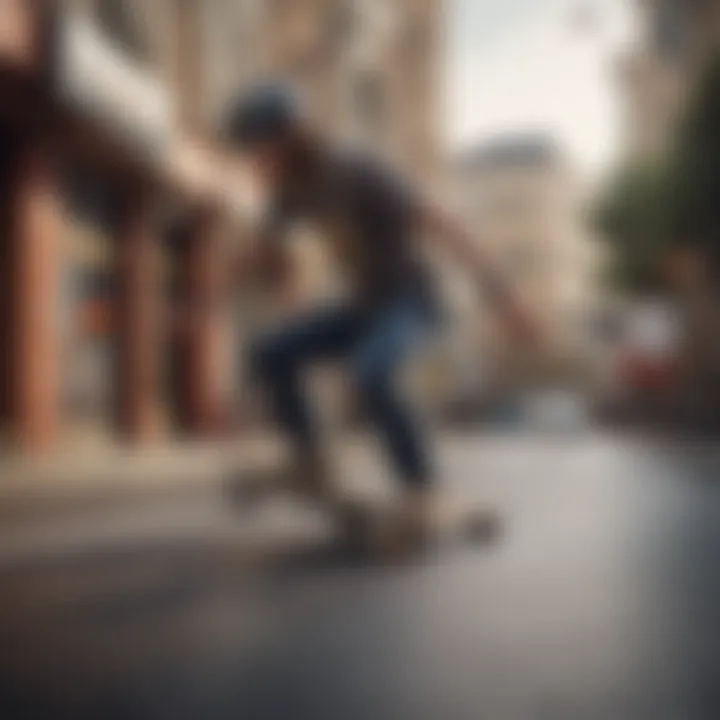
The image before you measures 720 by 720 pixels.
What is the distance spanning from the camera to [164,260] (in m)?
1.23

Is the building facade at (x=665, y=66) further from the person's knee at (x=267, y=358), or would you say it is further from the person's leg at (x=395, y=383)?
the person's knee at (x=267, y=358)

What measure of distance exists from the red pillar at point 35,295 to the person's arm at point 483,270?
472mm

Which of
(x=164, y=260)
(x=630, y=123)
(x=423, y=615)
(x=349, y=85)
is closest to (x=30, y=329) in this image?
(x=164, y=260)

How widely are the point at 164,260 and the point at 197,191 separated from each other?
0.44ft

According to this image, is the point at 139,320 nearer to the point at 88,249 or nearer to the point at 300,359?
the point at 88,249

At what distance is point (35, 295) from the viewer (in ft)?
4.11

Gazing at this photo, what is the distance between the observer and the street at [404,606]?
0.70m

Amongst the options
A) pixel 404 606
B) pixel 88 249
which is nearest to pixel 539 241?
pixel 404 606

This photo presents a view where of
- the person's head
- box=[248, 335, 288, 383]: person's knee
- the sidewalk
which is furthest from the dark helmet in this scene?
the sidewalk

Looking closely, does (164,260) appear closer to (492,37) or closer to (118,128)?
(118,128)

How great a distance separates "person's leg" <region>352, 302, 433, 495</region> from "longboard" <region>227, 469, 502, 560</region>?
0.18 ft

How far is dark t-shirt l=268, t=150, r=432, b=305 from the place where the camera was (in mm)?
1097

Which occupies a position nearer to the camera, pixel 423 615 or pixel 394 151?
pixel 423 615

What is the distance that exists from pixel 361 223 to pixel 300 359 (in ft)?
0.56
